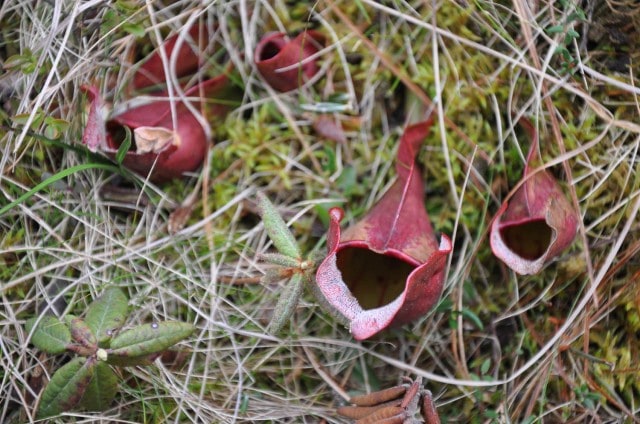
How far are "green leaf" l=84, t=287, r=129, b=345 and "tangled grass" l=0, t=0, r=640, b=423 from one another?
8 cm

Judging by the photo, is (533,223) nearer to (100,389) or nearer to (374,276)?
(374,276)

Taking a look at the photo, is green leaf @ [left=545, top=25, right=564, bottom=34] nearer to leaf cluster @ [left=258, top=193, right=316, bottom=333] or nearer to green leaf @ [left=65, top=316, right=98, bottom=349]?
leaf cluster @ [left=258, top=193, right=316, bottom=333]

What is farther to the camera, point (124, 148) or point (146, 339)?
point (124, 148)

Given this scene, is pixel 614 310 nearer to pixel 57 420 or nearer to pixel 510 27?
pixel 510 27

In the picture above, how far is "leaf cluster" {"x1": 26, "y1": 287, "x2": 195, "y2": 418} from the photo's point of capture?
5.02 ft

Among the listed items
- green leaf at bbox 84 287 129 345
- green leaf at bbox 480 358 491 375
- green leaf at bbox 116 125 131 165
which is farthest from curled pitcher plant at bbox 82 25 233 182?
green leaf at bbox 480 358 491 375

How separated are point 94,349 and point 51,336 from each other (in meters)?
0.14

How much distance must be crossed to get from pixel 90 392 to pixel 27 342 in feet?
0.86

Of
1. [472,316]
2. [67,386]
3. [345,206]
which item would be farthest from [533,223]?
[67,386]

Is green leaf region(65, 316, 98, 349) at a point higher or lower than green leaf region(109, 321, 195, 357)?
higher

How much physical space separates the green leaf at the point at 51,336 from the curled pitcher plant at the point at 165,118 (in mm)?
490

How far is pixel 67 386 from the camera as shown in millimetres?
1540

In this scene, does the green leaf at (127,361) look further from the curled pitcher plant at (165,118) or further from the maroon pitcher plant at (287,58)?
the maroon pitcher plant at (287,58)

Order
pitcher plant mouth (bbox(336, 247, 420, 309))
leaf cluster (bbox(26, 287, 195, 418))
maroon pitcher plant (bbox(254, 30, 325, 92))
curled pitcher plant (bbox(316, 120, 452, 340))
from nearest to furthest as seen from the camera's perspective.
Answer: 1. curled pitcher plant (bbox(316, 120, 452, 340))
2. leaf cluster (bbox(26, 287, 195, 418))
3. pitcher plant mouth (bbox(336, 247, 420, 309))
4. maroon pitcher plant (bbox(254, 30, 325, 92))
